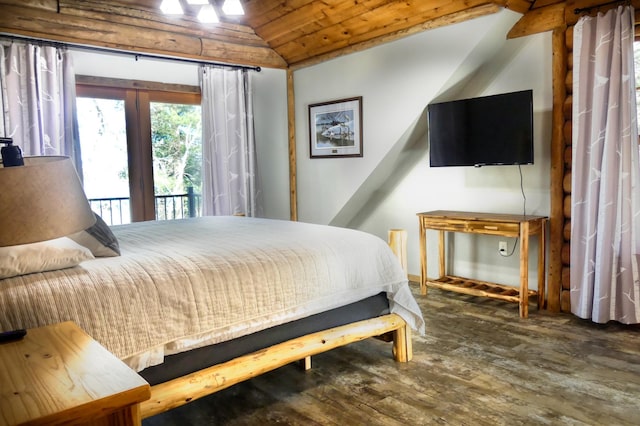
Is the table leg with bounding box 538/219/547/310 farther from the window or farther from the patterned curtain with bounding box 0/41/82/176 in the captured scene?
the patterned curtain with bounding box 0/41/82/176

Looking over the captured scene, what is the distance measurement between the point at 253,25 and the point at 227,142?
1.28 m

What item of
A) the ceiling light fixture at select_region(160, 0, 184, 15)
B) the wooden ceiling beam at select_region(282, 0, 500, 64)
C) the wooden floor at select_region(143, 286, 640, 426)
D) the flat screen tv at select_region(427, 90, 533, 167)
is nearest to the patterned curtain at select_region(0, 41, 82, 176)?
the ceiling light fixture at select_region(160, 0, 184, 15)

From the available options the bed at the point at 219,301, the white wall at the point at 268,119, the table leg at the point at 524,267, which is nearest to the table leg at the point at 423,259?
the table leg at the point at 524,267

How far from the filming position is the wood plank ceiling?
12.5 feet

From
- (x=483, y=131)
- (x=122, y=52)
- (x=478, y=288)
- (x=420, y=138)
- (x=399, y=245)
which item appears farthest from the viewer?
(x=122, y=52)

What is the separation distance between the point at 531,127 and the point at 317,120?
7.76 ft

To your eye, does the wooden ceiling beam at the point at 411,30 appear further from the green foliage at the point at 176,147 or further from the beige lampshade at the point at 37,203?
the beige lampshade at the point at 37,203

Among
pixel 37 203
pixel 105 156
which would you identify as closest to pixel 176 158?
pixel 105 156

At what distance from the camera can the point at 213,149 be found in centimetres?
539

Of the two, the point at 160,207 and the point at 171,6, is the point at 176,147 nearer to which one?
the point at 160,207

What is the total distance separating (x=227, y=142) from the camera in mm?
5453

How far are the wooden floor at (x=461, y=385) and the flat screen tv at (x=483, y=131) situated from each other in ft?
4.24

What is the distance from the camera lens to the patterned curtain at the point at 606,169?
3.12m

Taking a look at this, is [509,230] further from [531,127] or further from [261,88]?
[261,88]
